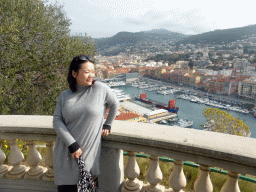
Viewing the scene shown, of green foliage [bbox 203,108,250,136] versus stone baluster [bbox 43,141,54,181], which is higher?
stone baluster [bbox 43,141,54,181]

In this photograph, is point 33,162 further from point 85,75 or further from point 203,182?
point 203,182

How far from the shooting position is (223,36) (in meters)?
75.2

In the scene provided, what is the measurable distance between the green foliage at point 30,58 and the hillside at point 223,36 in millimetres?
75355

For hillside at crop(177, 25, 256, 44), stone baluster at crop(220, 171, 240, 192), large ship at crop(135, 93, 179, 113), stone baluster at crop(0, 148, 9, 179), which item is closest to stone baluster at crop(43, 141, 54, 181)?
stone baluster at crop(0, 148, 9, 179)

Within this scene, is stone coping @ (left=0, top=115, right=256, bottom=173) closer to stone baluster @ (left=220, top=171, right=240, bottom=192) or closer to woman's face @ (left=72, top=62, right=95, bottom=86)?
stone baluster @ (left=220, top=171, right=240, bottom=192)

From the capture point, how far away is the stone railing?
975 millimetres

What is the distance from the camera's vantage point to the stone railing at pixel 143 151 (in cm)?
98

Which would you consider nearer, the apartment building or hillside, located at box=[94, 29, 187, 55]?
the apartment building

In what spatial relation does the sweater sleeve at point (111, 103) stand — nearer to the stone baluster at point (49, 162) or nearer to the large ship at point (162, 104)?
the stone baluster at point (49, 162)

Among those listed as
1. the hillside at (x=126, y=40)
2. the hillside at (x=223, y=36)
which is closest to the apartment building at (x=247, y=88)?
the hillside at (x=223, y=36)

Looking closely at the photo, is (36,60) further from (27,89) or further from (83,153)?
(83,153)

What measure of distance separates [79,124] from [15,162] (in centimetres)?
75

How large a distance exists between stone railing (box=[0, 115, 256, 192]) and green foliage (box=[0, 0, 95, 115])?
367cm

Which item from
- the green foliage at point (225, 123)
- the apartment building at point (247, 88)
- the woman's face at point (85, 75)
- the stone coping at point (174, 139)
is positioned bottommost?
the apartment building at point (247, 88)
